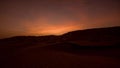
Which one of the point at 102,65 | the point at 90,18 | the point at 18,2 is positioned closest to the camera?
the point at 102,65

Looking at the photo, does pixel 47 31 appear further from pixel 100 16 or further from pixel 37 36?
pixel 100 16

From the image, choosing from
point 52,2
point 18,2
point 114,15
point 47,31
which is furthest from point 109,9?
point 18,2

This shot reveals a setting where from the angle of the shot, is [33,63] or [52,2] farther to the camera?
[52,2]

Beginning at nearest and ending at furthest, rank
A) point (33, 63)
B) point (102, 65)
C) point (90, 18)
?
point (102, 65) → point (33, 63) → point (90, 18)

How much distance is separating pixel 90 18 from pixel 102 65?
2.43 metres

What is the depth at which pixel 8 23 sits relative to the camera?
3.70m

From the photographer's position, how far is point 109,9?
385 centimetres

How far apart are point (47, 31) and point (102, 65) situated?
2.43 meters

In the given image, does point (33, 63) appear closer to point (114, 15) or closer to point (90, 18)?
point (90, 18)

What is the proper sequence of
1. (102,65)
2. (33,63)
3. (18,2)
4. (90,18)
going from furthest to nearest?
1. (90,18)
2. (18,2)
3. (33,63)
4. (102,65)

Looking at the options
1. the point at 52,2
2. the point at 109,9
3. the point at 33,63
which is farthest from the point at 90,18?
the point at 33,63

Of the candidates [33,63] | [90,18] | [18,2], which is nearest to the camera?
[33,63]

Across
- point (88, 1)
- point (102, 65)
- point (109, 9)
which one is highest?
point (88, 1)

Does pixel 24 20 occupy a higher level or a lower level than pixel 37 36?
higher
